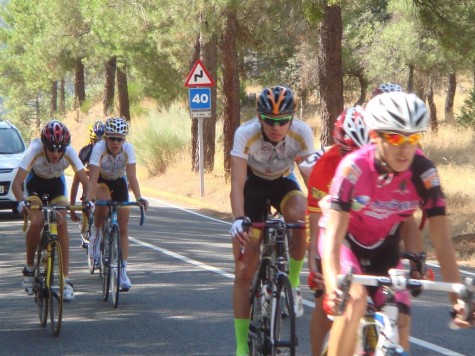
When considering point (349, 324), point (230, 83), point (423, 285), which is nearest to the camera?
point (423, 285)

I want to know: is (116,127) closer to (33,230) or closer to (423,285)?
(33,230)

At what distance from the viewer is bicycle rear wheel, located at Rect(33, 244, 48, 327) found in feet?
30.0

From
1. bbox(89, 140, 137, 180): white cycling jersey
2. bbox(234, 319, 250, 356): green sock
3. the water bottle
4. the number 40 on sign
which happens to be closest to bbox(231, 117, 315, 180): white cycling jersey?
the water bottle

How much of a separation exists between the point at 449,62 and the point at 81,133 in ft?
79.7

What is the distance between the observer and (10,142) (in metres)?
21.7

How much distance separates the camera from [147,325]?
9.19m

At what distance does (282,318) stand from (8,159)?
1502 cm

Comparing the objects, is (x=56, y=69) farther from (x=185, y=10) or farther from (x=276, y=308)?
(x=276, y=308)

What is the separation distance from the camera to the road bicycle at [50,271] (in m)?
8.93

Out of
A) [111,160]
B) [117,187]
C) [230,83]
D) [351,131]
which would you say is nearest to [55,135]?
[111,160]

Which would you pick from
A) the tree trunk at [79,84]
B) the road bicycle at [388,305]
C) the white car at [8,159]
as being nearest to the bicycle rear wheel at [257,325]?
the road bicycle at [388,305]

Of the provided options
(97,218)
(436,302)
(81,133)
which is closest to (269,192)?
(436,302)

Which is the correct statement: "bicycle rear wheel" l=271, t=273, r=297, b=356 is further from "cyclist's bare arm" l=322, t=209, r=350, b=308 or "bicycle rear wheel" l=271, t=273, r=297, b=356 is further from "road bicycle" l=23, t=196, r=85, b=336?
"road bicycle" l=23, t=196, r=85, b=336

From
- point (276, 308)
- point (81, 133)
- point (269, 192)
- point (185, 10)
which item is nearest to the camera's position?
point (276, 308)
